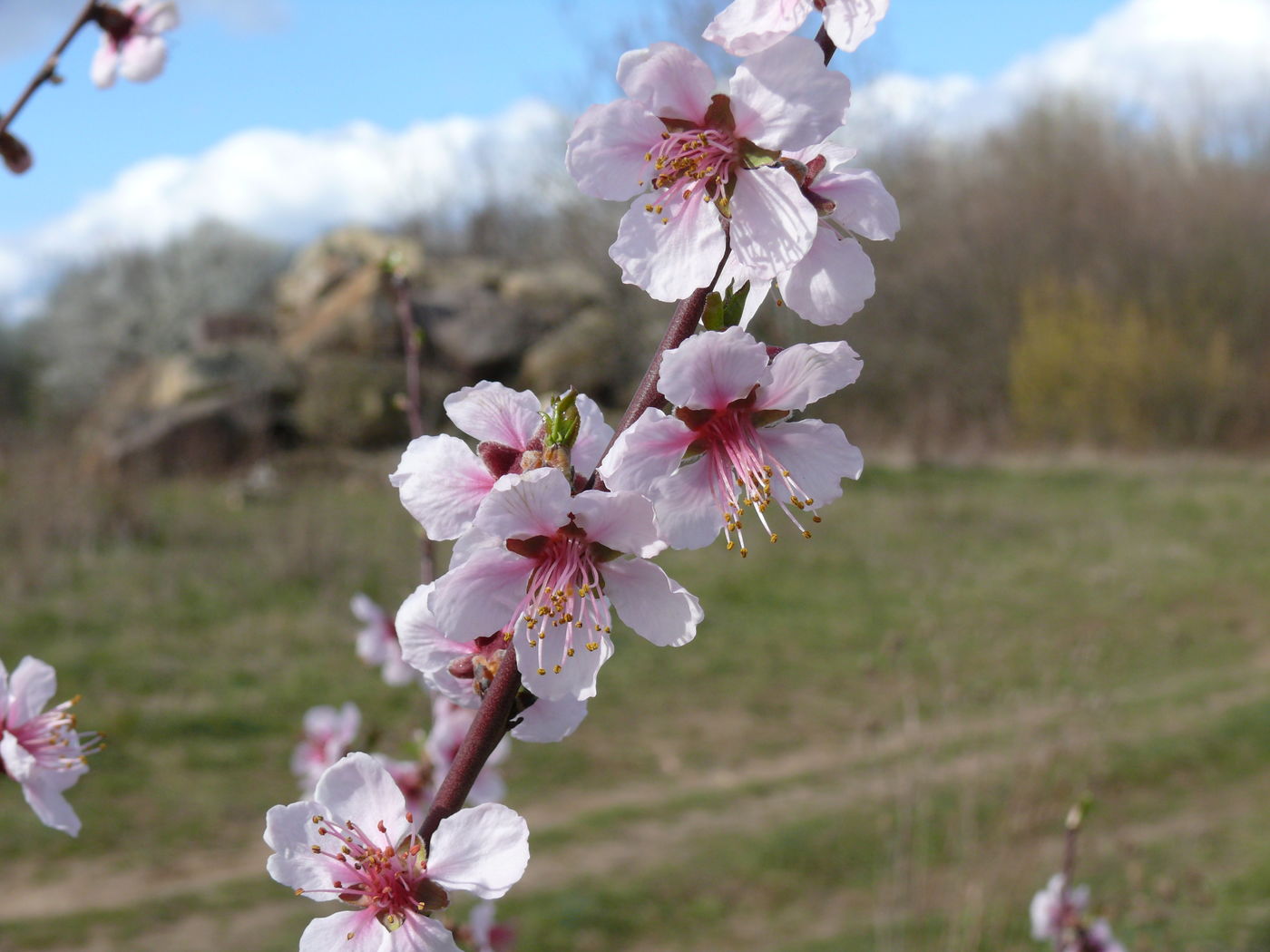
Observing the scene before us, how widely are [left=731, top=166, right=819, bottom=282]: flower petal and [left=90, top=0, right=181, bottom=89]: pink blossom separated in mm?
1355

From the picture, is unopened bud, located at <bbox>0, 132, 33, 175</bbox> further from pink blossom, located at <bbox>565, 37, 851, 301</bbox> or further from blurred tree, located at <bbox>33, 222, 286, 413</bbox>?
blurred tree, located at <bbox>33, 222, 286, 413</bbox>

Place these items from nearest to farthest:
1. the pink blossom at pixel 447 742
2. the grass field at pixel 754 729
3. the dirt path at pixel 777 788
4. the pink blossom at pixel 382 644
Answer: the pink blossom at pixel 447 742 → the pink blossom at pixel 382 644 → the grass field at pixel 754 729 → the dirt path at pixel 777 788

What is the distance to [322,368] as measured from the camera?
14.4 meters

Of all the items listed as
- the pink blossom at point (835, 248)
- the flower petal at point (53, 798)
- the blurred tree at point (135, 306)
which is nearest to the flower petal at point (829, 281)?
the pink blossom at point (835, 248)

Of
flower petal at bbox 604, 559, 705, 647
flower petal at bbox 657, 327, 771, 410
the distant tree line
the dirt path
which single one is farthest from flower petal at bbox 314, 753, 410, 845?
the distant tree line

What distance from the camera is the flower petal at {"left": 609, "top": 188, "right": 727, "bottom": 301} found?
0.81m

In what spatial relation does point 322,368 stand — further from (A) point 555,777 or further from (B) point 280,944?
(B) point 280,944

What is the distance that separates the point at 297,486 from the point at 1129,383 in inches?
511

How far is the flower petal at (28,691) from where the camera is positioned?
112 centimetres

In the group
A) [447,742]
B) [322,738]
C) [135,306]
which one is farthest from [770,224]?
[135,306]

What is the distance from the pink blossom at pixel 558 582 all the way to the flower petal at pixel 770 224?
0.18m

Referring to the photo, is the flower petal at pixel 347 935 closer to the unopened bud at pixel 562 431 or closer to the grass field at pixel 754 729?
the unopened bud at pixel 562 431

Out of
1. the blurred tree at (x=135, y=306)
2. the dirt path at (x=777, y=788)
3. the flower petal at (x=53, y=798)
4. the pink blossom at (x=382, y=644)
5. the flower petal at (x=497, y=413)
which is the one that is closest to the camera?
the flower petal at (x=497, y=413)

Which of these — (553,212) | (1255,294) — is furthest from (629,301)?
(1255,294)
